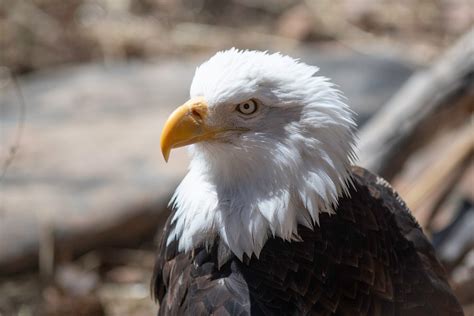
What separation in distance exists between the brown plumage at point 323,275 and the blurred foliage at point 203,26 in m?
4.48

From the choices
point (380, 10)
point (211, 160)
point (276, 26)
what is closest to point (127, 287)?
point (211, 160)

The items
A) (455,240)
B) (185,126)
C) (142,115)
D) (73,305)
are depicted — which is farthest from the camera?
(142,115)

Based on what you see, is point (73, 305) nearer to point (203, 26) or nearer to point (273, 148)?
point (273, 148)

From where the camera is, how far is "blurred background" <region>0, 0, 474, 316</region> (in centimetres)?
501

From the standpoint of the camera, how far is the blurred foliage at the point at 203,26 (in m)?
8.02

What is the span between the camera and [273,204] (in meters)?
3.24

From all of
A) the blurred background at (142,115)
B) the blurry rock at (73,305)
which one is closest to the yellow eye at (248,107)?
the blurred background at (142,115)

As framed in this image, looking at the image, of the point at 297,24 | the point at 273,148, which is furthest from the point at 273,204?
the point at 297,24

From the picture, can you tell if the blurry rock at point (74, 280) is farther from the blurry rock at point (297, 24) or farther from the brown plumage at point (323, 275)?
the blurry rock at point (297, 24)

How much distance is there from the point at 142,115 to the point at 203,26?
7.08 feet

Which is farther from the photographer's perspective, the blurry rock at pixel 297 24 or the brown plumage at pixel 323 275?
the blurry rock at pixel 297 24

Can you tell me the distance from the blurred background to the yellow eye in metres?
1.37

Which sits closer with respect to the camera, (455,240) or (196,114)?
(196,114)

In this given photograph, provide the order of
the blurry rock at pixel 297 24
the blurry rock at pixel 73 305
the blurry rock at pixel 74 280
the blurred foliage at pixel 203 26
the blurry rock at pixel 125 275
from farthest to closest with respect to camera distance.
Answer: the blurry rock at pixel 297 24, the blurred foliage at pixel 203 26, the blurry rock at pixel 125 275, the blurry rock at pixel 74 280, the blurry rock at pixel 73 305
